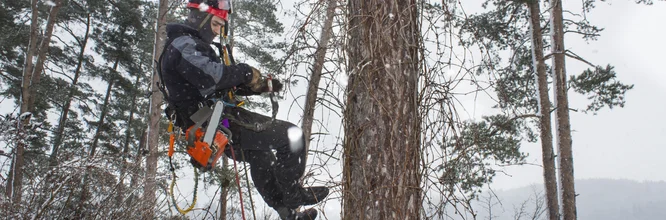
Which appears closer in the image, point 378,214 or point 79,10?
point 378,214

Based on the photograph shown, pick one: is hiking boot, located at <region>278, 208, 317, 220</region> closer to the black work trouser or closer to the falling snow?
the black work trouser

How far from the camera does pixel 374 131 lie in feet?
8.29

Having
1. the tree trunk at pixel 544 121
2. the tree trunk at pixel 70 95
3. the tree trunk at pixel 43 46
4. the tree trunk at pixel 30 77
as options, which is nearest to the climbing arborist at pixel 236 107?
the tree trunk at pixel 544 121

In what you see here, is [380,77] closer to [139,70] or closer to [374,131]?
[374,131]

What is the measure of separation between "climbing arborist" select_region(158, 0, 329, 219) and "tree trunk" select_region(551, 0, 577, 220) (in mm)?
7693

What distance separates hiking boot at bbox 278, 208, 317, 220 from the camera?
3.42 meters

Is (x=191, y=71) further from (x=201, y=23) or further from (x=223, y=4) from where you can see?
(x=223, y=4)

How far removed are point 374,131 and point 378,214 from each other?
0.47 meters

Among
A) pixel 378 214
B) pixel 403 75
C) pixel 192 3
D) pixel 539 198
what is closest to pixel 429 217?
pixel 378 214

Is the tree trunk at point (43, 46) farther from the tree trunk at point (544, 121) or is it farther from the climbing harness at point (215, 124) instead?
the tree trunk at point (544, 121)

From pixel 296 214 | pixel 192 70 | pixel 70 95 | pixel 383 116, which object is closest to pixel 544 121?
pixel 296 214

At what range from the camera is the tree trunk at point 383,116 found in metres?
2.46

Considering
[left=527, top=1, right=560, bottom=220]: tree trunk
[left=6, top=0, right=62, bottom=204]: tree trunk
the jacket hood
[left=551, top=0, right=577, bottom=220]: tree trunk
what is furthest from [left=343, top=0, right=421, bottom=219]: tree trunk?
[left=6, top=0, right=62, bottom=204]: tree trunk

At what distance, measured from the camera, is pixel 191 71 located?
303cm
